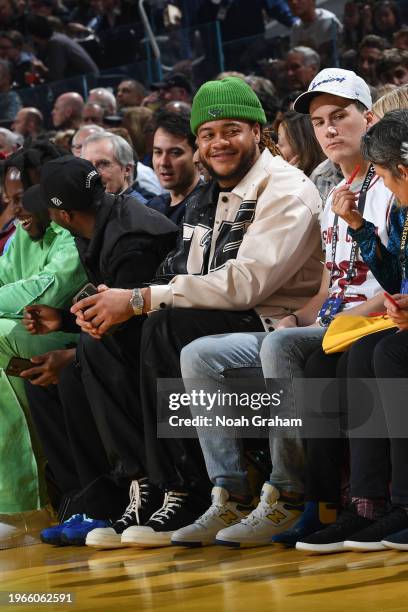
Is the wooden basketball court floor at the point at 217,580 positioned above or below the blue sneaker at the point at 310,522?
below

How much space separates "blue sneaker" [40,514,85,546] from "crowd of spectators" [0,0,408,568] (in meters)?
0.01

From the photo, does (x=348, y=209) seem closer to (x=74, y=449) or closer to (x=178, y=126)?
(x=74, y=449)

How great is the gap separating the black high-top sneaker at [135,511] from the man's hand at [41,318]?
2.60ft

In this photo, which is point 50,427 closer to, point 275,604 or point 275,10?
point 275,604

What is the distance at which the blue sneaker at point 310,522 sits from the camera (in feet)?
13.1

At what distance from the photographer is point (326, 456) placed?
4.01 metres

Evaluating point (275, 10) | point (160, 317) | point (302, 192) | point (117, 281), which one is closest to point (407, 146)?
point (302, 192)

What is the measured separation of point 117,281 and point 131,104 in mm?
5865

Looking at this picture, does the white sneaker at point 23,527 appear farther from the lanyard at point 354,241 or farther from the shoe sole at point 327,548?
the lanyard at point 354,241

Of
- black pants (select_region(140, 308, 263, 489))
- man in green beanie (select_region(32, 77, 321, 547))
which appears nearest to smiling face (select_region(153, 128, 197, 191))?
man in green beanie (select_region(32, 77, 321, 547))

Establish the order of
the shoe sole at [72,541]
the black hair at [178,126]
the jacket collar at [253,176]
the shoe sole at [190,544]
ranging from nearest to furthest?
the shoe sole at [190,544], the jacket collar at [253,176], the shoe sole at [72,541], the black hair at [178,126]

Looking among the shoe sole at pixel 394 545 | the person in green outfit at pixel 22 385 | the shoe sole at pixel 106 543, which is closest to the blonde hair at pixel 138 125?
the person in green outfit at pixel 22 385

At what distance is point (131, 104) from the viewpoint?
10492 mm

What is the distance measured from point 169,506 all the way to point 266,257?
0.97 metres
